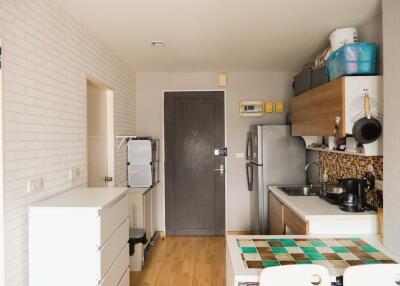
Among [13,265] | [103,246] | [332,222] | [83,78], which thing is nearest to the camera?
[13,265]

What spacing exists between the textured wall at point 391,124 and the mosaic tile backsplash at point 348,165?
1.44 ft

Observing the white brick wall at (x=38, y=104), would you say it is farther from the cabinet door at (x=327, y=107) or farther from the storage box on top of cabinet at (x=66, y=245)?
the cabinet door at (x=327, y=107)

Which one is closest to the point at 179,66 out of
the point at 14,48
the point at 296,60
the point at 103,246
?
the point at 296,60

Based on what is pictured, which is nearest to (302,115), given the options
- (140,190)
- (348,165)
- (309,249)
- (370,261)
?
(348,165)

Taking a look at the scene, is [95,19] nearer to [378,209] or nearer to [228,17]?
[228,17]

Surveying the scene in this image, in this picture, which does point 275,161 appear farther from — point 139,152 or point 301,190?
point 139,152

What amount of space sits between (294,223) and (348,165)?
2.78 ft

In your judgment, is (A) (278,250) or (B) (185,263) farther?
(B) (185,263)

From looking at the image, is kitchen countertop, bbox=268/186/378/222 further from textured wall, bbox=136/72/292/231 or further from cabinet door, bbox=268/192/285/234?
textured wall, bbox=136/72/292/231

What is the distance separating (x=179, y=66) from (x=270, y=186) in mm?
2002

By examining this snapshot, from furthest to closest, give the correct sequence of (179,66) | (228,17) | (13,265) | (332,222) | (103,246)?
(179,66), (228,17), (332,222), (103,246), (13,265)

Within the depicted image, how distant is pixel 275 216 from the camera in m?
3.45

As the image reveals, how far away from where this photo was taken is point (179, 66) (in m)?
4.20

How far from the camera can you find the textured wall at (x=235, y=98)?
4625 millimetres
